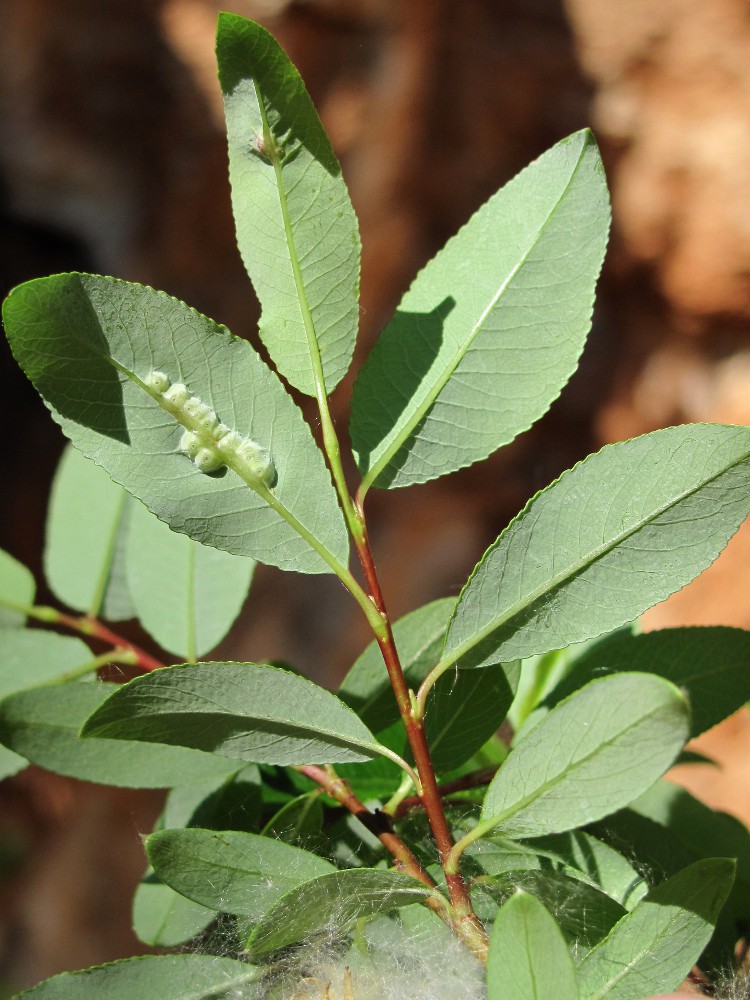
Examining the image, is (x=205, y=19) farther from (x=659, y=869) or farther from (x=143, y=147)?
(x=659, y=869)

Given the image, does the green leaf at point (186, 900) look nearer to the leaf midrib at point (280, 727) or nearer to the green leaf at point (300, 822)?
the green leaf at point (300, 822)

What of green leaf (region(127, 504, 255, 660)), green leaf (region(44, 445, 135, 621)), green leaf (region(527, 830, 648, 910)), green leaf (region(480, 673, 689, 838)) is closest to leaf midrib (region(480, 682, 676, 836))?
green leaf (region(480, 673, 689, 838))

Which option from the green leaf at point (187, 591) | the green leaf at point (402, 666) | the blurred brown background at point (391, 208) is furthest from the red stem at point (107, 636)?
the blurred brown background at point (391, 208)

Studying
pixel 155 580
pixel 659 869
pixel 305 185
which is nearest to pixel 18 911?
pixel 155 580

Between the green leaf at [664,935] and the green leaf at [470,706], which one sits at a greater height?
the green leaf at [470,706]

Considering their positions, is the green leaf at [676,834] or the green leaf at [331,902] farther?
the green leaf at [676,834]
